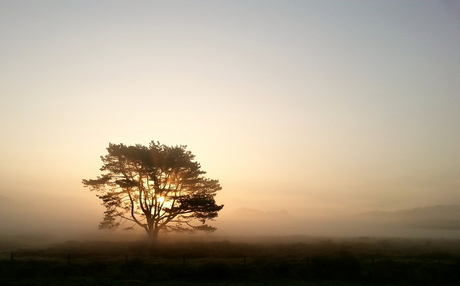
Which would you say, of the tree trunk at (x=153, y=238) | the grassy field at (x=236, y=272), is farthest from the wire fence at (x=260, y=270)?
the tree trunk at (x=153, y=238)

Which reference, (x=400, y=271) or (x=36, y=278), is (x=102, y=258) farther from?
(x=400, y=271)

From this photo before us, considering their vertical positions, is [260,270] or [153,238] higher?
[153,238]

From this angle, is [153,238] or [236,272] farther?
[153,238]

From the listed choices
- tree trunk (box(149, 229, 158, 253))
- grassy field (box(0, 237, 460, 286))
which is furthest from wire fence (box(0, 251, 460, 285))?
tree trunk (box(149, 229, 158, 253))

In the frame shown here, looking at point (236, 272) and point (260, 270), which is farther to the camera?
point (260, 270)

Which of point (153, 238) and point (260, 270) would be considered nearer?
point (260, 270)

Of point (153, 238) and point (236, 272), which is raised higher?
point (153, 238)

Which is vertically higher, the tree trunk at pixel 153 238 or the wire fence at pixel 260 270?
the tree trunk at pixel 153 238

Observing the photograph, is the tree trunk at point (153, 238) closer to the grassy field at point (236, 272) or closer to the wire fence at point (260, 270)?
the grassy field at point (236, 272)

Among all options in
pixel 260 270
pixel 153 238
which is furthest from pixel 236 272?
pixel 153 238

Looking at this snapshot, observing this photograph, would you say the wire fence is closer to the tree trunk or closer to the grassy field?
the grassy field

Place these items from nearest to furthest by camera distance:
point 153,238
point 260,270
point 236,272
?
point 236,272 < point 260,270 < point 153,238

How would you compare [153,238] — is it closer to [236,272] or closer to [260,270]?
[236,272]

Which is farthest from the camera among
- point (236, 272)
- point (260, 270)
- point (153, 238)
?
point (153, 238)
